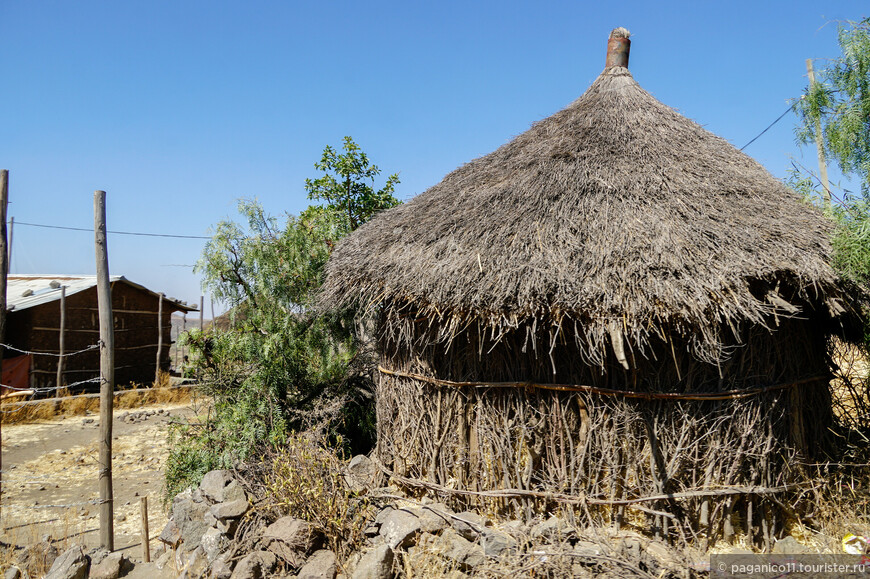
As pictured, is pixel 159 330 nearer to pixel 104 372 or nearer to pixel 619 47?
pixel 104 372

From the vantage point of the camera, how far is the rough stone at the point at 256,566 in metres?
4.34

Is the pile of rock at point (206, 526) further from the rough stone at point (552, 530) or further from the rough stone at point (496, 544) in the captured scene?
the rough stone at point (552, 530)

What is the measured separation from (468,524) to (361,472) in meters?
1.71

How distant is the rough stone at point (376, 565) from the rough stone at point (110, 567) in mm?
2540

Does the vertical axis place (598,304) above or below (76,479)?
above

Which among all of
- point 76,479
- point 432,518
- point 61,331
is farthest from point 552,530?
point 61,331

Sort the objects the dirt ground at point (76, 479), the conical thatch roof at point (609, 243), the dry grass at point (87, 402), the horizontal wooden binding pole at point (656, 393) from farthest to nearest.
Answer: the dry grass at point (87, 402), the dirt ground at point (76, 479), the horizontal wooden binding pole at point (656, 393), the conical thatch roof at point (609, 243)

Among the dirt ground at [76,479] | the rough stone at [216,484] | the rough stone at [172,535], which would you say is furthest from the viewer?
the dirt ground at [76,479]

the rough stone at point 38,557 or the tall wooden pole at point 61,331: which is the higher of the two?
the tall wooden pole at point 61,331

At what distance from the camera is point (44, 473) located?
335 inches

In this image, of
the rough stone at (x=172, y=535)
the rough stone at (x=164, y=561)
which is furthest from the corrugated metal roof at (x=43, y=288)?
the rough stone at (x=164, y=561)

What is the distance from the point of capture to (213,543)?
4934 mm

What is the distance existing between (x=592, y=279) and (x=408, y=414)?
232 cm

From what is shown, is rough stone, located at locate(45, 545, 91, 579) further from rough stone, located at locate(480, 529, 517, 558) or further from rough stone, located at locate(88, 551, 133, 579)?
rough stone, located at locate(480, 529, 517, 558)
